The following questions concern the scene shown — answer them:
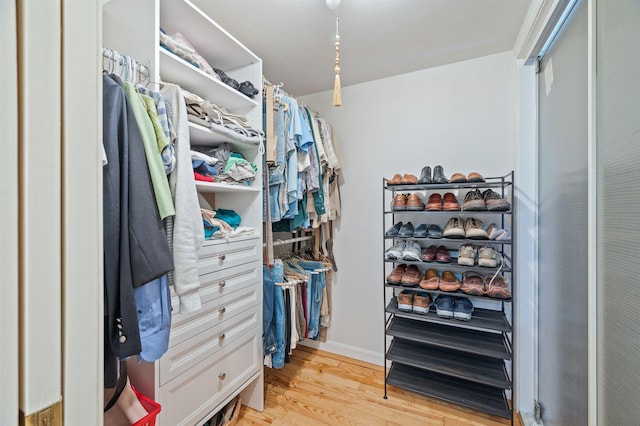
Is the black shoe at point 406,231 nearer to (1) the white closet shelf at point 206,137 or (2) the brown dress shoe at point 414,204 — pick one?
(2) the brown dress shoe at point 414,204

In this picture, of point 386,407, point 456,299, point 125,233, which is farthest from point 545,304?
point 125,233

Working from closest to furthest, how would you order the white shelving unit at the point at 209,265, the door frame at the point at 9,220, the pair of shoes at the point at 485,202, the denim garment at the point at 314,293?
1. the door frame at the point at 9,220
2. the white shelving unit at the point at 209,265
3. the pair of shoes at the point at 485,202
4. the denim garment at the point at 314,293

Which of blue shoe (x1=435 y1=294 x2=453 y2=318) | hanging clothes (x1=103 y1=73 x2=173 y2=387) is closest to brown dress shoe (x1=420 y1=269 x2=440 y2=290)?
blue shoe (x1=435 y1=294 x2=453 y2=318)

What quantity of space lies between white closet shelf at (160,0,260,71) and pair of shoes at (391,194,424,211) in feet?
3.80

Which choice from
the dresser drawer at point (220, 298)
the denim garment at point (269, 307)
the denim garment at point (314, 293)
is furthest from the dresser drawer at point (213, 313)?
the denim garment at point (314, 293)

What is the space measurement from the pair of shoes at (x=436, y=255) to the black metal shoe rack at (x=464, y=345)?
3 centimetres

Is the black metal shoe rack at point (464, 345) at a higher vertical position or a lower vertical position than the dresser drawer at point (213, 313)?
lower

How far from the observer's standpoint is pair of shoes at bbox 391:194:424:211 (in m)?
1.71

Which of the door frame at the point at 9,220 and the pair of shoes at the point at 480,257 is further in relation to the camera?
the pair of shoes at the point at 480,257

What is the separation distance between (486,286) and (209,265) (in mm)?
1538

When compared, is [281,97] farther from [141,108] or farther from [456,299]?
[456,299]

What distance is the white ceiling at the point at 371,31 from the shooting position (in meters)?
1.37

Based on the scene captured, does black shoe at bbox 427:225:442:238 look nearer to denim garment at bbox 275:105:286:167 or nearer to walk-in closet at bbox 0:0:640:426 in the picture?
walk-in closet at bbox 0:0:640:426

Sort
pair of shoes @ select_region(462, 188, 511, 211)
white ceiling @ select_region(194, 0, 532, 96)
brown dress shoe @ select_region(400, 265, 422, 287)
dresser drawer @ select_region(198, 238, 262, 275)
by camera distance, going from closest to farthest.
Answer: dresser drawer @ select_region(198, 238, 262, 275), white ceiling @ select_region(194, 0, 532, 96), pair of shoes @ select_region(462, 188, 511, 211), brown dress shoe @ select_region(400, 265, 422, 287)
